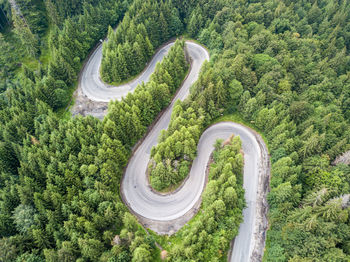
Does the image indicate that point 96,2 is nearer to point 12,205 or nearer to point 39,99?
point 39,99

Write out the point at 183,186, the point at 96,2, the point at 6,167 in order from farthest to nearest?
the point at 96,2 → the point at 183,186 → the point at 6,167

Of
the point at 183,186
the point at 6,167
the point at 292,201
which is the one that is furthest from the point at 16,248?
the point at 292,201

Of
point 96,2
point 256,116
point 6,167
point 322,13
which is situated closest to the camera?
point 6,167

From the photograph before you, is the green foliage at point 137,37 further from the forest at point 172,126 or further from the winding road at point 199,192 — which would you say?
the winding road at point 199,192

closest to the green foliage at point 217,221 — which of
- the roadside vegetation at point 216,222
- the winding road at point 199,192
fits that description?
the roadside vegetation at point 216,222

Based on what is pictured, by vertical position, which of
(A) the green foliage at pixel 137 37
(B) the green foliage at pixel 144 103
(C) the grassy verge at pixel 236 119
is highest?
(A) the green foliage at pixel 137 37

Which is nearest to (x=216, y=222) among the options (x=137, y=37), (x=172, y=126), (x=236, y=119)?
(x=172, y=126)

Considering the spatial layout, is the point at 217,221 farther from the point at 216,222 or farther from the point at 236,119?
the point at 236,119

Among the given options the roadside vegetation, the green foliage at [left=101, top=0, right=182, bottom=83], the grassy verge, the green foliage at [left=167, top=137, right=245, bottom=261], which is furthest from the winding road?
the green foliage at [left=101, top=0, right=182, bottom=83]

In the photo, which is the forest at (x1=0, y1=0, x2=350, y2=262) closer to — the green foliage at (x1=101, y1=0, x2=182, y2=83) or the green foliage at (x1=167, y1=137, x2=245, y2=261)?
the green foliage at (x1=167, y1=137, x2=245, y2=261)
